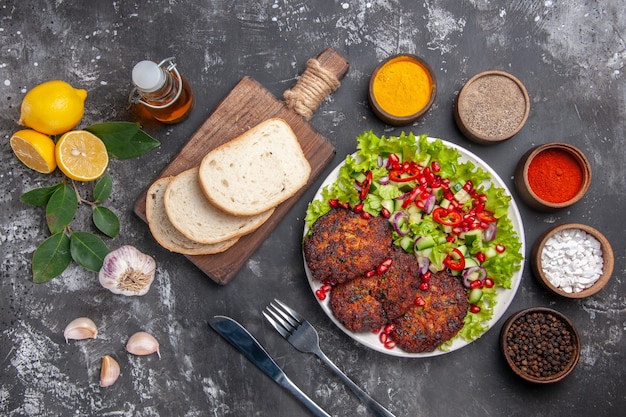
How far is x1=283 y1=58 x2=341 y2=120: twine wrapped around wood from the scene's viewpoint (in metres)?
3.24

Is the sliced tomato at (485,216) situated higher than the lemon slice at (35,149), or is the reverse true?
the sliced tomato at (485,216)

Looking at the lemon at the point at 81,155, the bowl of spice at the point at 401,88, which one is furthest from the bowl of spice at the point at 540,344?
the lemon at the point at 81,155

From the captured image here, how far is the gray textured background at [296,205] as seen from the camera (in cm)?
333

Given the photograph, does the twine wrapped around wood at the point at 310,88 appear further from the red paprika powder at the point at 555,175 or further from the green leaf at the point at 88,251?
the green leaf at the point at 88,251

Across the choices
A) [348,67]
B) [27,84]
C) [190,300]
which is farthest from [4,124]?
[348,67]

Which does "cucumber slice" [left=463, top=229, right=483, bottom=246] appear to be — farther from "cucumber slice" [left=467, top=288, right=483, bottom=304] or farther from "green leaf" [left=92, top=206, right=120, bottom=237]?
"green leaf" [left=92, top=206, right=120, bottom=237]

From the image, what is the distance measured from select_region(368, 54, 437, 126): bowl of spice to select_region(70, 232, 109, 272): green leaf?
6.08 feet

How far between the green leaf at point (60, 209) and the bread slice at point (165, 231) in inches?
19.9

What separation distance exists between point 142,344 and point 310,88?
6.13ft

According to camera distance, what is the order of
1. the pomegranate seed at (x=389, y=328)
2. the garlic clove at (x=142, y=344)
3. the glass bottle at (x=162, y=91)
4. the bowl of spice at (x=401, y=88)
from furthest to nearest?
the garlic clove at (x=142, y=344) < the bowl of spice at (x=401, y=88) < the pomegranate seed at (x=389, y=328) < the glass bottle at (x=162, y=91)

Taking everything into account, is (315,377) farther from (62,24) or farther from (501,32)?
(62,24)

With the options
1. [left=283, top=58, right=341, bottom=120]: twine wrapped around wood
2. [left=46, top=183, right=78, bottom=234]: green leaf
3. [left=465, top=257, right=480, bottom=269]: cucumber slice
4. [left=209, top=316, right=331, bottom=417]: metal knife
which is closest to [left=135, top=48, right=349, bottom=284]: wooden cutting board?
[left=283, top=58, right=341, bottom=120]: twine wrapped around wood

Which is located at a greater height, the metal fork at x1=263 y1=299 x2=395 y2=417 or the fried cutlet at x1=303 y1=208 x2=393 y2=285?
the fried cutlet at x1=303 y1=208 x2=393 y2=285

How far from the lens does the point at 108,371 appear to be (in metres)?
3.28
